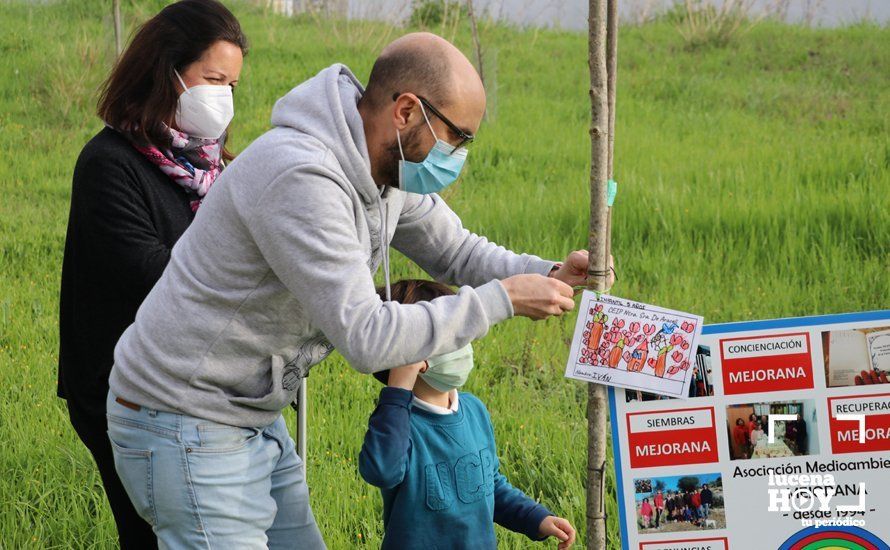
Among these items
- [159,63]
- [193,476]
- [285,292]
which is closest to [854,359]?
[285,292]

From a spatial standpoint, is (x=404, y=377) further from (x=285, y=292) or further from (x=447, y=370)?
(x=285, y=292)

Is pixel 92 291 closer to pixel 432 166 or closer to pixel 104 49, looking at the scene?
pixel 432 166

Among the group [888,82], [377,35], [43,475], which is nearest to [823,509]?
[43,475]

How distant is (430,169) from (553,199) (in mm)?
4802

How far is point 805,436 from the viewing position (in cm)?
237

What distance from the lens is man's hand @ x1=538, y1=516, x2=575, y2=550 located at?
2492mm

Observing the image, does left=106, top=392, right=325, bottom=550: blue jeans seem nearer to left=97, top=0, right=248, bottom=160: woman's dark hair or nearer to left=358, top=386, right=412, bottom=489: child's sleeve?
left=358, top=386, right=412, bottom=489: child's sleeve

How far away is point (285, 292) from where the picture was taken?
212cm

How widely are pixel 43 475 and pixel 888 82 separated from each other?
929 centimetres

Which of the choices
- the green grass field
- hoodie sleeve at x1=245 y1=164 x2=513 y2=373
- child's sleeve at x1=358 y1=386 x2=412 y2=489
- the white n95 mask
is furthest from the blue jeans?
the green grass field

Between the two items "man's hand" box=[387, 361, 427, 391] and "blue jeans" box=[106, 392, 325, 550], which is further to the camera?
"man's hand" box=[387, 361, 427, 391]

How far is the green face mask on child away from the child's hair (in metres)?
0.14

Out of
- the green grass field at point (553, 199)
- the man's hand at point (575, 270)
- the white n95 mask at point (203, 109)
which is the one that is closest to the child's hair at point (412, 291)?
the man's hand at point (575, 270)

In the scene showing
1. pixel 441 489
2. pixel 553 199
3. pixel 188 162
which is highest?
pixel 553 199
